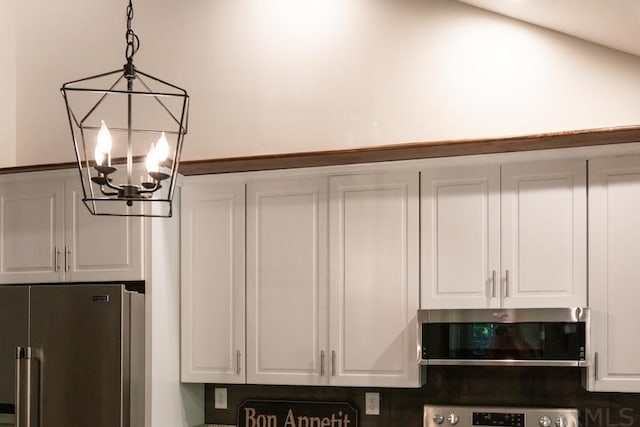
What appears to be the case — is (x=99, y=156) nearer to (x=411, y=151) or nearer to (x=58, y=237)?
(x=411, y=151)

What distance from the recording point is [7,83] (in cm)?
492

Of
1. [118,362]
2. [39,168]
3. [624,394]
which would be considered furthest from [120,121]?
[624,394]

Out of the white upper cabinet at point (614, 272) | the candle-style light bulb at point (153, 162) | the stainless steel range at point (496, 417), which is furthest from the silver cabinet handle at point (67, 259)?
the white upper cabinet at point (614, 272)

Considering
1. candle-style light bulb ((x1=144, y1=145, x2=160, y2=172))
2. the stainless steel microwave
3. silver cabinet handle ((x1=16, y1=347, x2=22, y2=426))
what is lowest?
silver cabinet handle ((x1=16, y1=347, x2=22, y2=426))

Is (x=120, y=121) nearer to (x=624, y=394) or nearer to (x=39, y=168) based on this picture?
(x=39, y=168)

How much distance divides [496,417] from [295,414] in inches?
42.4

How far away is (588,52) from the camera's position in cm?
390

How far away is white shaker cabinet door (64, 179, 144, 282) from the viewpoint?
4.13m

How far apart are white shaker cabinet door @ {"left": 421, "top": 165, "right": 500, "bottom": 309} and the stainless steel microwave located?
0.08 m

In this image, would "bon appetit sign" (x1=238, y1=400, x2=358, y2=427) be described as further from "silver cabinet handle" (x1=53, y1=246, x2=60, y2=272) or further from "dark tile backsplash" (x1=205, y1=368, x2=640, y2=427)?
"silver cabinet handle" (x1=53, y1=246, x2=60, y2=272)

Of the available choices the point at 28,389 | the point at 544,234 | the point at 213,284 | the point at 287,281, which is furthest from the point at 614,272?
the point at 28,389

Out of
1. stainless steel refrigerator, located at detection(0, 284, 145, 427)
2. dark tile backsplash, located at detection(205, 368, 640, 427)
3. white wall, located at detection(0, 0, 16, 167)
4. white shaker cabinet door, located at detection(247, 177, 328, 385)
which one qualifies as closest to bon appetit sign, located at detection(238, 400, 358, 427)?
dark tile backsplash, located at detection(205, 368, 640, 427)

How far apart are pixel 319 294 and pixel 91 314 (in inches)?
Answer: 43.6

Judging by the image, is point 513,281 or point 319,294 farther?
point 319,294
